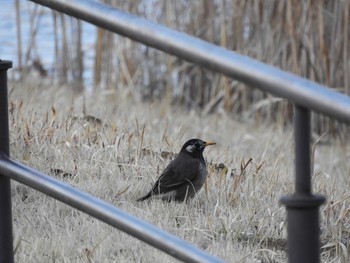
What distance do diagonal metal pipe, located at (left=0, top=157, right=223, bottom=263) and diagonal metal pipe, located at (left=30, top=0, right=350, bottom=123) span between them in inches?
14.8

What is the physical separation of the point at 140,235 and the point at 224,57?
0.46 meters

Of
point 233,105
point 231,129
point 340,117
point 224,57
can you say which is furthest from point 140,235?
point 233,105

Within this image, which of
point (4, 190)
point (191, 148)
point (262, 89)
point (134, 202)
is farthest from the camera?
point (191, 148)

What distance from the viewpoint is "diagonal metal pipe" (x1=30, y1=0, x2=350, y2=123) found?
4.17 ft

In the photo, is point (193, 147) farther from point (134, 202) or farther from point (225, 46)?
point (225, 46)

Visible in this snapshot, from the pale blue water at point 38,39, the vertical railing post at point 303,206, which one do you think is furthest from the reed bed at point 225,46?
the vertical railing post at point 303,206

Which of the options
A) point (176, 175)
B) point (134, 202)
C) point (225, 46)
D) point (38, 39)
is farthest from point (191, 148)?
point (38, 39)

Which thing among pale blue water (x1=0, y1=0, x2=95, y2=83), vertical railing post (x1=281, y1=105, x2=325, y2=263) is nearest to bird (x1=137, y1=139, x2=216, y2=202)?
vertical railing post (x1=281, y1=105, x2=325, y2=263)

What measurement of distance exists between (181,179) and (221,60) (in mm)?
1817

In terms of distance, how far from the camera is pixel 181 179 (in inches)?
125

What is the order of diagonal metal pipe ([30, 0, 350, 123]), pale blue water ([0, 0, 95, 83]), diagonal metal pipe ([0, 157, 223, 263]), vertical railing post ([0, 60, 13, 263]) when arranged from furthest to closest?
pale blue water ([0, 0, 95, 83]) → vertical railing post ([0, 60, 13, 263]) → diagonal metal pipe ([0, 157, 223, 263]) → diagonal metal pipe ([30, 0, 350, 123])

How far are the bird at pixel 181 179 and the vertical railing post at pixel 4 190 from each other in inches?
39.3

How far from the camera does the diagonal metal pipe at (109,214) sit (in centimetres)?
161

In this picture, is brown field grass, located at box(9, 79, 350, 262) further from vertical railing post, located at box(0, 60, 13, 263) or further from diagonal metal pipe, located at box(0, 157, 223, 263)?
diagonal metal pipe, located at box(0, 157, 223, 263)
